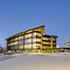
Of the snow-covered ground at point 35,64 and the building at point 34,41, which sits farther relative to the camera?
the building at point 34,41

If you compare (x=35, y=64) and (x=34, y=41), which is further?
(x=34, y=41)

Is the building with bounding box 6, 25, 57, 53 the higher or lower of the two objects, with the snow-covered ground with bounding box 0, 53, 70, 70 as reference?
higher

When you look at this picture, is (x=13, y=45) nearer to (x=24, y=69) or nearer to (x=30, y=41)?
(x=30, y=41)

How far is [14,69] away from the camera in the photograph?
10.5 metres

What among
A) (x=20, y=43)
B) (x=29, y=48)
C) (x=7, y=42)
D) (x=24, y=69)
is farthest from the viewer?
(x=7, y=42)

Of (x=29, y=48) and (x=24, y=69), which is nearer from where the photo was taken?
(x=24, y=69)

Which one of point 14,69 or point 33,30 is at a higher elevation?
point 33,30

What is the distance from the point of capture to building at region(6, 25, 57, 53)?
123 m

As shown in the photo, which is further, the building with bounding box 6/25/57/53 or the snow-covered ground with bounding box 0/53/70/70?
the building with bounding box 6/25/57/53

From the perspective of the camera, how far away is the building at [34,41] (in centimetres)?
12304

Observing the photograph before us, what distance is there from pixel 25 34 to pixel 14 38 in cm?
1504

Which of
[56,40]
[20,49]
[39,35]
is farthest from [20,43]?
[56,40]

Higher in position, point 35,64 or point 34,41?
point 34,41

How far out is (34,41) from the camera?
12319cm
